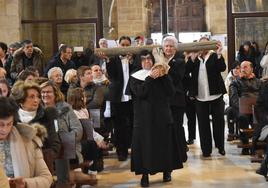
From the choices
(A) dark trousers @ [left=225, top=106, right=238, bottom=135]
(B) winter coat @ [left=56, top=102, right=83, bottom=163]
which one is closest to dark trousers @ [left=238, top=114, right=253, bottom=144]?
(A) dark trousers @ [left=225, top=106, right=238, bottom=135]

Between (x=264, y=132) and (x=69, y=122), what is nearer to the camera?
(x=69, y=122)

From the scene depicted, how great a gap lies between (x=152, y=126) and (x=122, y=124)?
1894 millimetres

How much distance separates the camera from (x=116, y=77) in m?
8.39

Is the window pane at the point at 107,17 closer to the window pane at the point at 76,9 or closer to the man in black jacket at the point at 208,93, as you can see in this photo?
the window pane at the point at 76,9

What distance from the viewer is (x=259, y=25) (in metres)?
13.9

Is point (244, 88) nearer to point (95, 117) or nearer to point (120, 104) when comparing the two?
point (120, 104)

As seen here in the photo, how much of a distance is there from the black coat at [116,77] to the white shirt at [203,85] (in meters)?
1.01

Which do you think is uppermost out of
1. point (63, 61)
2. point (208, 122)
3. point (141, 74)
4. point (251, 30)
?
point (251, 30)

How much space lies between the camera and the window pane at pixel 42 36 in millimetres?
13719

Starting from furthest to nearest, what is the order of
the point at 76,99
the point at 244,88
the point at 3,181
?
the point at 244,88 → the point at 76,99 → the point at 3,181

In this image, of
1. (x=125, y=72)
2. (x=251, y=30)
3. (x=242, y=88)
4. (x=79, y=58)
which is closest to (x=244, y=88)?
(x=242, y=88)

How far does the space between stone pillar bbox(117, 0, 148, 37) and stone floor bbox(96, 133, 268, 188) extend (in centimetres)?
759

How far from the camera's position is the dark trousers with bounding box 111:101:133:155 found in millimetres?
8234

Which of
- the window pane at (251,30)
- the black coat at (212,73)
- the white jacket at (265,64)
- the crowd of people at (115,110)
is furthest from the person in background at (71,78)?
the window pane at (251,30)
